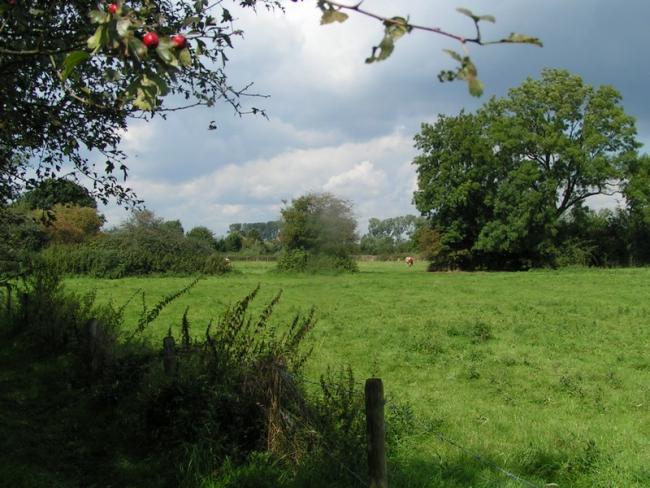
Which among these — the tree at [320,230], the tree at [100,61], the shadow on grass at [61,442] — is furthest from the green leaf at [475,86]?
the tree at [320,230]

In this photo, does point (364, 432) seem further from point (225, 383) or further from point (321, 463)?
point (225, 383)

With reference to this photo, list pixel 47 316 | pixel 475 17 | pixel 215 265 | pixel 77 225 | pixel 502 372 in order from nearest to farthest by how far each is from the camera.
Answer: pixel 475 17, pixel 47 316, pixel 502 372, pixel 215 265, pixel 77 225

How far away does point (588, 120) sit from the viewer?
46156mm

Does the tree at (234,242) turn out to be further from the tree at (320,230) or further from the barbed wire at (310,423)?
the barbed wire at (310,423)

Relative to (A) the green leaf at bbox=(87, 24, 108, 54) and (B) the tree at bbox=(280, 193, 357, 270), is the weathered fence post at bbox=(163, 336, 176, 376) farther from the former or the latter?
(B) the tree at bbox=(280, 193, 357, 270)

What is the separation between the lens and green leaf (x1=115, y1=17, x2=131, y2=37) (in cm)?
184

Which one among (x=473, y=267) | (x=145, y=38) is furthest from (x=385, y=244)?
(x=145, y=38)

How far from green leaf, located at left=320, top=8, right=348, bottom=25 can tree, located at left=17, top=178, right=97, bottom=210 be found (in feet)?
19.2

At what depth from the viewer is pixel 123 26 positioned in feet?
6.09

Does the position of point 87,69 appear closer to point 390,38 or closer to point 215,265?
point 390,38

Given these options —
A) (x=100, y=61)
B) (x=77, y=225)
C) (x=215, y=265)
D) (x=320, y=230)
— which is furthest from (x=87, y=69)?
(x=77, y=225)

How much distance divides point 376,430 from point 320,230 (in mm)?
31700

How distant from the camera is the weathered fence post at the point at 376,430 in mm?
3781

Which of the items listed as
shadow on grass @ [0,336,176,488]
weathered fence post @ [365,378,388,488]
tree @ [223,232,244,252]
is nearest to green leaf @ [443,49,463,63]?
weathered fence post @ [365,378,388,488]
